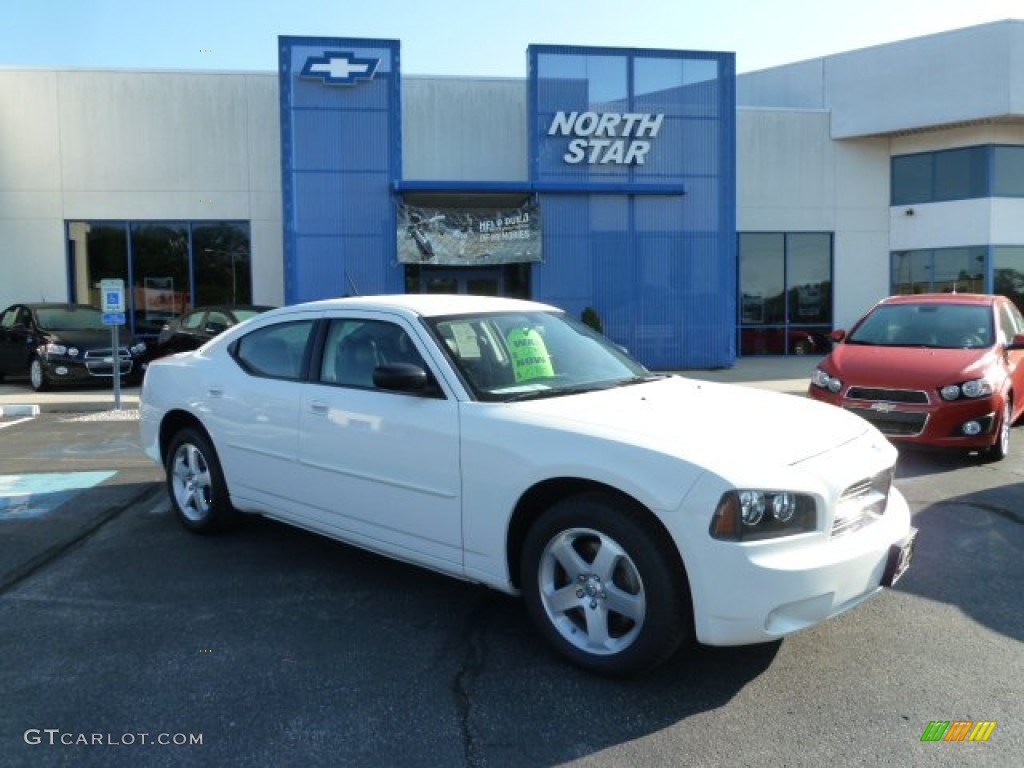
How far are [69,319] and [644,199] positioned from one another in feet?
37.9

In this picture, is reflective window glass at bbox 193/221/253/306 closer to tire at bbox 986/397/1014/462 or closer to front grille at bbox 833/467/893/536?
tire at bbox 986/397/1014/462

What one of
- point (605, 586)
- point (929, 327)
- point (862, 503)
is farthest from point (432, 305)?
point (929, 327)

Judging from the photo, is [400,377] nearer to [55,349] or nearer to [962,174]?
[55,349]

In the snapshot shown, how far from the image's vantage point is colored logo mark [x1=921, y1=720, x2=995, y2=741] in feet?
9.88

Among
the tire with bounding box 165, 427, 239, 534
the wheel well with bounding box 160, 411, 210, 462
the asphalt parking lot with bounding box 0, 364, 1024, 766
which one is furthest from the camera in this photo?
the wheel well with bounding box 160, 411, 210, 462

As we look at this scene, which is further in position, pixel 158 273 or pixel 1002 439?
pixel 158 273

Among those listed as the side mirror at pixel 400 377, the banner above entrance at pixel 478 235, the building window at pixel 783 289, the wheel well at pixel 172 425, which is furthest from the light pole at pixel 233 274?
the side mirror at pixel 400 377

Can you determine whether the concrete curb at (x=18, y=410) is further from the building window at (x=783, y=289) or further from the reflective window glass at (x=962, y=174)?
the reflective window glass at (x=962, y=174)

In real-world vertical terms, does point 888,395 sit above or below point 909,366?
below

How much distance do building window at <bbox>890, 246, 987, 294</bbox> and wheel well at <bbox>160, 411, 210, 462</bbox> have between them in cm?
2007

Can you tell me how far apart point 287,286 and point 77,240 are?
6.18m

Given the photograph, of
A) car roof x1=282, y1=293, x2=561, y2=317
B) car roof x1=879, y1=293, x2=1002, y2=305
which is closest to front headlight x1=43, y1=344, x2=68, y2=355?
car roof x1=282, y1=293, x2=561, y2=317

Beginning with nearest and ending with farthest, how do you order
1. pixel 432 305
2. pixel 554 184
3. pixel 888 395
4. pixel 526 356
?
1. pixel 526 356
2. pixel 432 305
3. pixel 888 395
4. pixel 554 184

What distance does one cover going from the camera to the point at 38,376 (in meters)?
14.5
